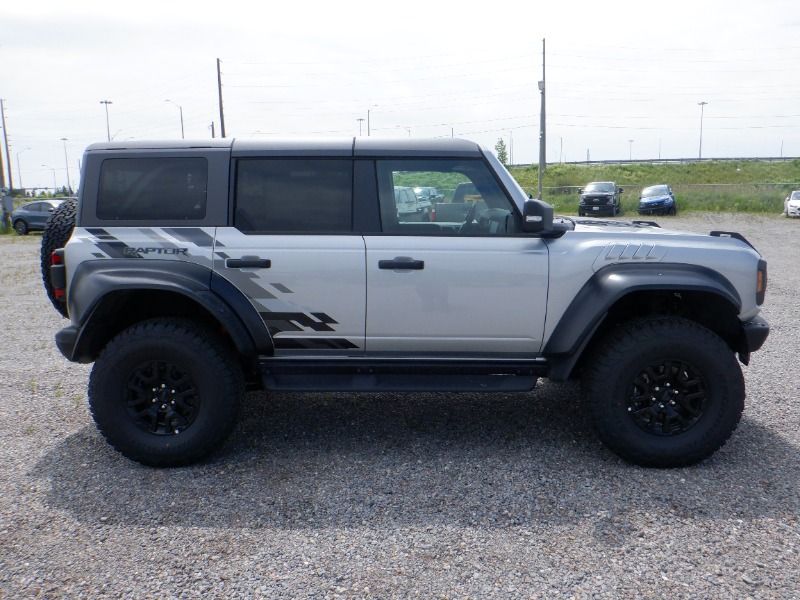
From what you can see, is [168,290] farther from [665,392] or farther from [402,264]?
[665,392]

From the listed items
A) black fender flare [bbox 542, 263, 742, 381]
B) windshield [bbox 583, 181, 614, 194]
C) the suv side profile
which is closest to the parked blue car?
windshield [bbox 583, 181, 614, 194]

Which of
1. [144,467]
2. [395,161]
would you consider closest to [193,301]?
Result: [144,467]

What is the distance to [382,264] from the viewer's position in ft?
13.8

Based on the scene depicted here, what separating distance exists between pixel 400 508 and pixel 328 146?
218 centimetres

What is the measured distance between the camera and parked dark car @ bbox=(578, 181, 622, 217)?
98.7ft

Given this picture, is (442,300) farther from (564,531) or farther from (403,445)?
(564,531)

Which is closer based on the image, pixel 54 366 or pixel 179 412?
pixel 179 412

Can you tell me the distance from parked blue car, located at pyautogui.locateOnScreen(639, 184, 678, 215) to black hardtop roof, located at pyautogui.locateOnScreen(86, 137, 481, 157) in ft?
90.5

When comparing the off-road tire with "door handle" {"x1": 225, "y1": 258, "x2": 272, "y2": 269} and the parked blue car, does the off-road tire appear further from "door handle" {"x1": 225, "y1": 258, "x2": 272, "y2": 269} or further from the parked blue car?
"door handle" {"x1": 225, "y1": 258, "x2": 272, "y2": 269}

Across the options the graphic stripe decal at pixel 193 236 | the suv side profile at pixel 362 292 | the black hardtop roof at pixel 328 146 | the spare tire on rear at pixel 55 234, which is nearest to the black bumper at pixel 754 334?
the suv side profile at pixel 362 292

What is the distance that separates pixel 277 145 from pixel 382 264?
39.7 inches

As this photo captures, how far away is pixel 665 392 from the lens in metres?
4.25

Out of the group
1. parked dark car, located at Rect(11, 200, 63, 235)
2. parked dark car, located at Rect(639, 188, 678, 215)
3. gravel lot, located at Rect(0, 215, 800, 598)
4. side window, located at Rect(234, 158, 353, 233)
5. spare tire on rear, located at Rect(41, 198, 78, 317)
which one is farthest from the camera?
parked dark car, located at Rect(639, 188, 678, 215)

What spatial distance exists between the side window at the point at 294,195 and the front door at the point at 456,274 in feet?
0.82
